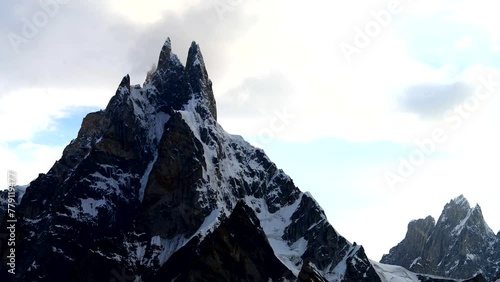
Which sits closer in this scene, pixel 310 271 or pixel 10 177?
pixel 310 271

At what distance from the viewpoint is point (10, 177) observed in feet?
624

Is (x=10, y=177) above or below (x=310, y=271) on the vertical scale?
Result: above

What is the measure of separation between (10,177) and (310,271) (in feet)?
220

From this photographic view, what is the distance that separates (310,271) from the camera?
555 feet
